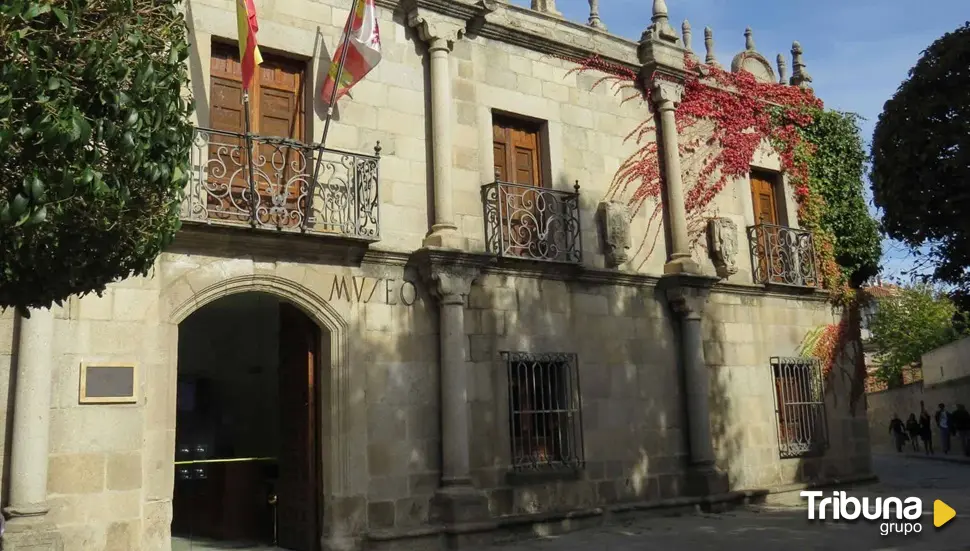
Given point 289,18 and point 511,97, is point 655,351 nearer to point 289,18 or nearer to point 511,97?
point 511,97

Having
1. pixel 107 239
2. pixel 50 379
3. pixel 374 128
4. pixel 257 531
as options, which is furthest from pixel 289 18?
pixel 257 531

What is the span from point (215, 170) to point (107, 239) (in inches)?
166

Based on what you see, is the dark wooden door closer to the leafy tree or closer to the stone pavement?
the stone pavement

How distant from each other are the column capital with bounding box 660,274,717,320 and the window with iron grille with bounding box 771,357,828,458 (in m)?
2.08

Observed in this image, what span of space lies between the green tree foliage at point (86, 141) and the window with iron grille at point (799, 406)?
35.1 feet

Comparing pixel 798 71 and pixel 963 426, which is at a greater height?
pixel 798 71

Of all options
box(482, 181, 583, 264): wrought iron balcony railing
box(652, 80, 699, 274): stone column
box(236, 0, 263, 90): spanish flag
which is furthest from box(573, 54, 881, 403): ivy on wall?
box(236, 0, 263, 90): spanish flag

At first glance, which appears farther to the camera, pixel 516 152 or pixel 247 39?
pixel 516 152

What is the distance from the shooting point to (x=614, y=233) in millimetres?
11883

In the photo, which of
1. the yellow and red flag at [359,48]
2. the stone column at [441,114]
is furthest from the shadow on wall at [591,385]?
the yellow and red flag at [359,48]

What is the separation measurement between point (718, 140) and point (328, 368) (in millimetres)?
7645

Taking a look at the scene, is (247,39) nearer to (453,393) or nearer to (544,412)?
(453,393)

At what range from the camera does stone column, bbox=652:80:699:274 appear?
12.5 meters

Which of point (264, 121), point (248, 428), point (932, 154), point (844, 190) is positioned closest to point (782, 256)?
point (844, 190)
